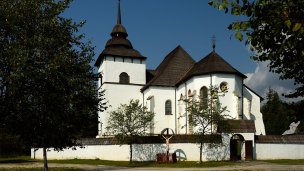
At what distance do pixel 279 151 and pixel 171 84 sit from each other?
1676 centimetres

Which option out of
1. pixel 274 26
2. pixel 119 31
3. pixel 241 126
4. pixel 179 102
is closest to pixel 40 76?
pixel 274 26

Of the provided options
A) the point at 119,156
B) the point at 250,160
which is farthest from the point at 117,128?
the point at 250,160

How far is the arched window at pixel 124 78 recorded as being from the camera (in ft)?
164

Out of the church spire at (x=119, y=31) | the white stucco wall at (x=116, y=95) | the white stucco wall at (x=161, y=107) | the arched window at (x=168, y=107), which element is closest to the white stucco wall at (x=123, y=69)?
the white stucco wall at (x=116, y=95)

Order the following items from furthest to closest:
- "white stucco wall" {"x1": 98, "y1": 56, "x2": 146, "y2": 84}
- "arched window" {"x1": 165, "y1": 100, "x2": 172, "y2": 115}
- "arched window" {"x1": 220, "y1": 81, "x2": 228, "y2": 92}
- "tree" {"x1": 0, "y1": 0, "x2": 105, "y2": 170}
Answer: "white stucco wall" {"x1": 98, "y1": 56, "x2": 146, "y2": 84}, "arched window" {"x1": 165, "y1": 100, "x2": 172, "y2": 115}, "arched window" {"x1": 220, "y1": 81, "x2": 228, "y2": 92}, "tree" {"x1": 0, "y1": 0, "x2": 105, "y2": 170}

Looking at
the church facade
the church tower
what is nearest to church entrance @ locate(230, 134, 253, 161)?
the church facade

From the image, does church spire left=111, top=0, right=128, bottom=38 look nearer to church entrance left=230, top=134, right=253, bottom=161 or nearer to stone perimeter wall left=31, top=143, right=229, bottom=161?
stone perimeter wall left=31, top=143, right=229, bottom=161

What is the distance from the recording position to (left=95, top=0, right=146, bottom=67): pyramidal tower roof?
5003 centimetres

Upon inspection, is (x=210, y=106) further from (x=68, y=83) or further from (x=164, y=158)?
(x=68, y=83)

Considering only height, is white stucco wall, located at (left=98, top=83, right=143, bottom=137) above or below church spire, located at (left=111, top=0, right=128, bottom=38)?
below

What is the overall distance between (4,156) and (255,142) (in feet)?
95.2

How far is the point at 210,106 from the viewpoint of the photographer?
3266cm

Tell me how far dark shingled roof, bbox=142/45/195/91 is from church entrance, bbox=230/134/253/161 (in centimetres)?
1509

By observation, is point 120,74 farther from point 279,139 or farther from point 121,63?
point 279,139
